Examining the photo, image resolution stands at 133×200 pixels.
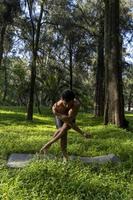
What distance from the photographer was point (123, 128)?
67.0ft

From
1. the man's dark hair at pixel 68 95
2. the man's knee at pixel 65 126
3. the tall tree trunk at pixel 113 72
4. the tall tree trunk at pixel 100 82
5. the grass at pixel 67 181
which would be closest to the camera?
the grass at pixel 67 181

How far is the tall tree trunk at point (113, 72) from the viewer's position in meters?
20.8

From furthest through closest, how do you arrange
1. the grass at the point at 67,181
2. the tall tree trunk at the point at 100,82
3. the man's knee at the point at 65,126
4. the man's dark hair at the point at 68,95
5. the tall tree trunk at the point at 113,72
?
the tall tree trunk at the point at 100,82 → the tall tree trunk at the point at 113,72 → the man's knee at the point at 65,126 → the man's dark hair at the point at 68,95 → the grass at the point at 67,181

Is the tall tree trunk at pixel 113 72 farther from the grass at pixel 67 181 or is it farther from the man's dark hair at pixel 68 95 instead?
the man's dark hair at pixel 68 95

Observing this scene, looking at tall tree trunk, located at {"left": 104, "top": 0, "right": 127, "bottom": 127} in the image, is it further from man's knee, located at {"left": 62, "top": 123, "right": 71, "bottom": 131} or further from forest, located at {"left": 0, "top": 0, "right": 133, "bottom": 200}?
man's knee, located at {"left": 62, "top": 123, "right": 71, "bottom": 131}

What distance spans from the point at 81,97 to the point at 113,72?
23279 millimetres

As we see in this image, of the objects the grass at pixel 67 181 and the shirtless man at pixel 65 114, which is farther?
the shirtless man at pixel 65 114

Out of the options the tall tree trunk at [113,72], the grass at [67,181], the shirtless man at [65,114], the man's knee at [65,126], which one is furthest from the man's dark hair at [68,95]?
the tall tree trunk at [113,72]

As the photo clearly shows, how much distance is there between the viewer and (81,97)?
44531 mm

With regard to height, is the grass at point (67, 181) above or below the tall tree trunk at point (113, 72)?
below

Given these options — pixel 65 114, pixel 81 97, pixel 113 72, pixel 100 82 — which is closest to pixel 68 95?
pixel 65 114

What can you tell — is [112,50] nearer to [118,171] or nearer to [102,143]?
[102,143]

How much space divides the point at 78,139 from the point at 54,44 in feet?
74.4

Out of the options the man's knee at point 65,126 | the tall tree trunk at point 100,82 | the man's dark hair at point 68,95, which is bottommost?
the man's knee at point 65,126
